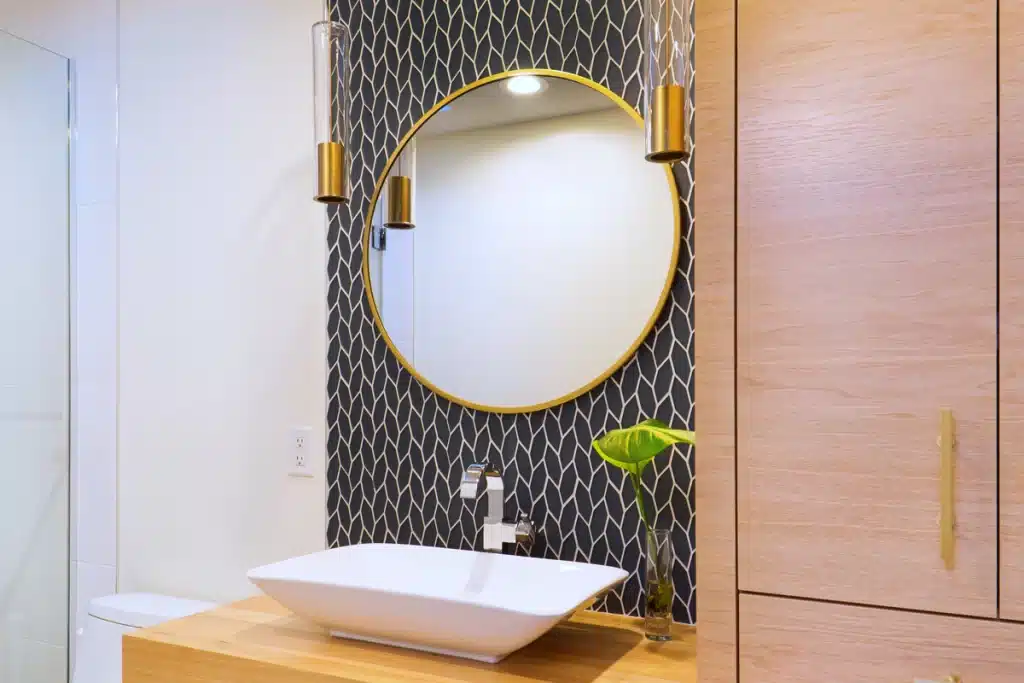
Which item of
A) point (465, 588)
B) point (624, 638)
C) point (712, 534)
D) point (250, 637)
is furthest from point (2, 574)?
point (712, 534)

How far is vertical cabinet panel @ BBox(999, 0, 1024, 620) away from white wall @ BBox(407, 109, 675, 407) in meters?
0.73

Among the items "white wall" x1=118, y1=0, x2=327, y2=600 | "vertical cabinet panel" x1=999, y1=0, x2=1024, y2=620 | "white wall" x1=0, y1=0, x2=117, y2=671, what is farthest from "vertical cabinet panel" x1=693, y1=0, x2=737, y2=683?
"white wall" x1=0, y1=0, x2=117, y2=671

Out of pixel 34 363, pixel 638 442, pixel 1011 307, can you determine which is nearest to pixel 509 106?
pixel 638 442

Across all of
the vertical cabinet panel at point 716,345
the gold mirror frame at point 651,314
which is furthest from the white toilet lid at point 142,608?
the vertical cabinet panel at point 716,345

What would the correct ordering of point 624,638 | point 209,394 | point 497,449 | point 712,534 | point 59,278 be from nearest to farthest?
point 712,534
point 624,638
point 497,449
point 209,394
point 59,278

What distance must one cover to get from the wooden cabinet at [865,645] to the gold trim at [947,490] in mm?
87

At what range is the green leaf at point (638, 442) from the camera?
63.5 inches

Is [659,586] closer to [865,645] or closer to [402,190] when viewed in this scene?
[865,645]

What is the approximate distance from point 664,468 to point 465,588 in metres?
0.45

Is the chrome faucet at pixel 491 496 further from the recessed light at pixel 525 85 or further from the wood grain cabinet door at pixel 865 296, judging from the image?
the recessed light at pixel 525 85

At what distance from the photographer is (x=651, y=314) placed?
5.92 feet

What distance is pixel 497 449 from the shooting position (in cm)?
197

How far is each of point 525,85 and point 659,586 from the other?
3.45ft

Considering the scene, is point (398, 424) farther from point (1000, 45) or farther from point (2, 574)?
point (1000, 45)
